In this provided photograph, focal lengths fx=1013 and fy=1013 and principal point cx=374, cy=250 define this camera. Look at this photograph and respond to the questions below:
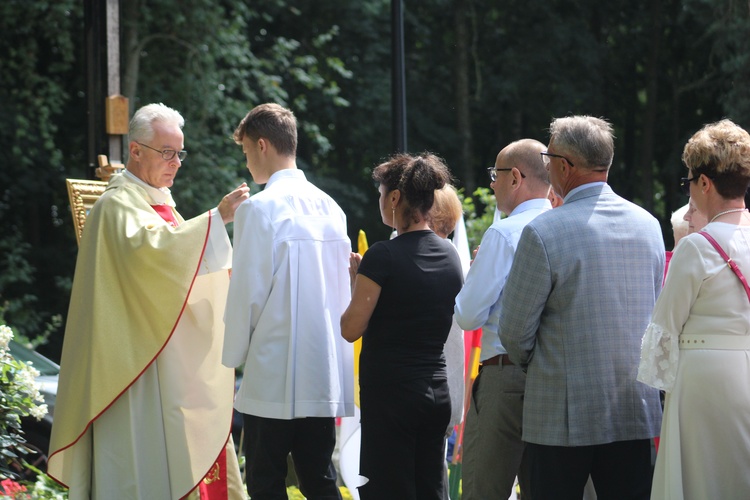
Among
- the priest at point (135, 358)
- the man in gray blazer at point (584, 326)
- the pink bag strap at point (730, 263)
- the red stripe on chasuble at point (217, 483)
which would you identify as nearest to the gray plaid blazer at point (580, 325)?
the man in gray blazer at point (584, 326)

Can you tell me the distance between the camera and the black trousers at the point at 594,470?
3.66m

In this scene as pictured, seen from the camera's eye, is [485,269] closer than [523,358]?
No

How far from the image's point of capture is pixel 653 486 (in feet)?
11.8

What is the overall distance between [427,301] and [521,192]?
2.20 ft

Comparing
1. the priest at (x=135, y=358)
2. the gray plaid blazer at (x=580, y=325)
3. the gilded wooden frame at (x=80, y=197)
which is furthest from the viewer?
the gilded wooden frame at (x=80, y=197)

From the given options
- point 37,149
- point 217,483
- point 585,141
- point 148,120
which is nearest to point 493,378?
point 585,141

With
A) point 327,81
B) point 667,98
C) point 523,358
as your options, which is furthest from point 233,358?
point 667,98

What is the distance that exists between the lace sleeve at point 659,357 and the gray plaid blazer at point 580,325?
0.16 m

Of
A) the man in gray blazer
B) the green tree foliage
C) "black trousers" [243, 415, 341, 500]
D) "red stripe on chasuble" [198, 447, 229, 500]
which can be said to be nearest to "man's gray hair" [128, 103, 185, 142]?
"black trousers" [243, 415, 341, 500]

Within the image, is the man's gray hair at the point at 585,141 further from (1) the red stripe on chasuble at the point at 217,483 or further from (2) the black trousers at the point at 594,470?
(1) the red stripe on chasuble at the point at 217,483

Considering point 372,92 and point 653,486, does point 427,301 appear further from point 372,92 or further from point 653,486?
point 372,92

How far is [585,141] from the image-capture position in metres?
3.73

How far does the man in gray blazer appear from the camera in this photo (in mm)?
3605

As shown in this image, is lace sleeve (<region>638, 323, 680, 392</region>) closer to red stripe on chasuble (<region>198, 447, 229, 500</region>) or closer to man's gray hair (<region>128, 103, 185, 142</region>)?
red stripe on chasuble (<region>198, 447, 229, 500</region>)
